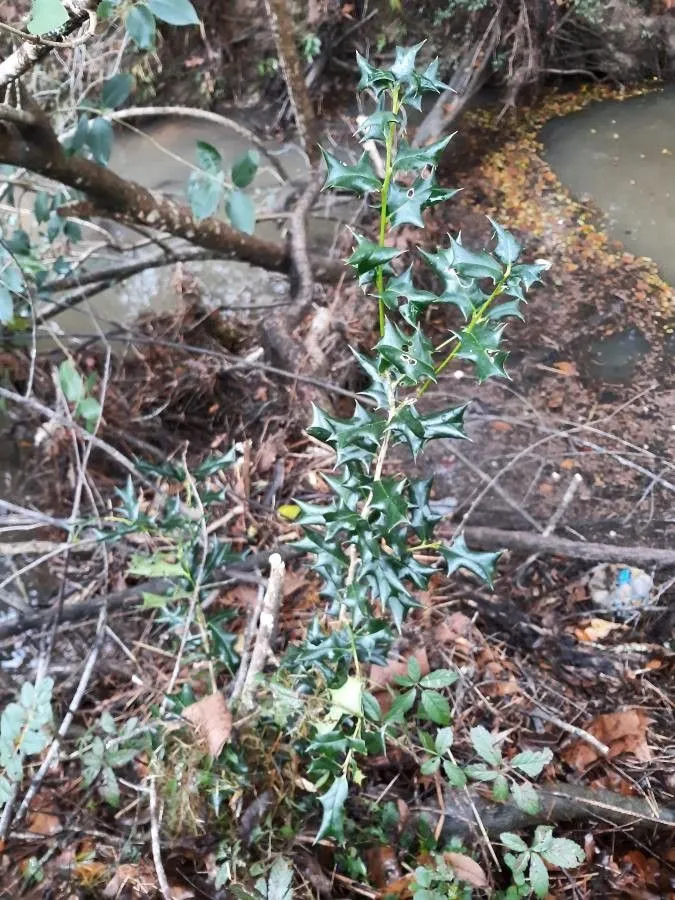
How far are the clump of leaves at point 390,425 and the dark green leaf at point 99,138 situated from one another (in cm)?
116

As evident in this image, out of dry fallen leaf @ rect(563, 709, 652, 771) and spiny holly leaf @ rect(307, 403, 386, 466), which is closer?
spiny holly leaf @ rect(307, 403, 386, 466)

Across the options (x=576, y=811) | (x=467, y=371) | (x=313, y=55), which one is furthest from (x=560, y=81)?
(x=576, y=811)

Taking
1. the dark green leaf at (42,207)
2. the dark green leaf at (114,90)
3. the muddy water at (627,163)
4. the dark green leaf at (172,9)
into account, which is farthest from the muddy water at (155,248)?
the dark green leaf at (172,9)

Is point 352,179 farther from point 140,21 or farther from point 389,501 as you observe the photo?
point 140,21

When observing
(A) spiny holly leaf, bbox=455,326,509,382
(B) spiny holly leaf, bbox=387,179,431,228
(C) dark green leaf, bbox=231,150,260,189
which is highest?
(B) spiny holly leaf, bbox=387,179,431,228

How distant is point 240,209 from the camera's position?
5.81 ft

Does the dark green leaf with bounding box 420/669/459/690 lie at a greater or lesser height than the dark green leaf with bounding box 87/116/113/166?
lesser

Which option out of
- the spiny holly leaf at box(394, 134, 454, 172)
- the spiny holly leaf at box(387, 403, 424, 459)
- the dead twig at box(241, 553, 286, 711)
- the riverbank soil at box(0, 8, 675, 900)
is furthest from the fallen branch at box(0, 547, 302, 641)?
the spiny holly leaf at box(394, 134, 454, 172)

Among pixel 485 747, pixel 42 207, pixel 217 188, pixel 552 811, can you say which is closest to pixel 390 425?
pixel 485 747

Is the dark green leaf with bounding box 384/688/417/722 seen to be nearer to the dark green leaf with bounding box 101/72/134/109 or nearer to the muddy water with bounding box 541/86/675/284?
the dark green leaf with bounding box 101/72/134/109

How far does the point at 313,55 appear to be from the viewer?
→ 3725mm

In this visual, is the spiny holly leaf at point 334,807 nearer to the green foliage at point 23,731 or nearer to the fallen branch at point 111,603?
the green foliage at point 23,731

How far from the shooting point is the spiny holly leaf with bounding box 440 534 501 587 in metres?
0.90

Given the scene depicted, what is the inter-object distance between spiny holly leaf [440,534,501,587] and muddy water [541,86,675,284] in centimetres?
196
